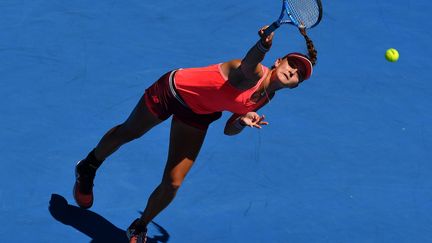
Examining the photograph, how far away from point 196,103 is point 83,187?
112 cm

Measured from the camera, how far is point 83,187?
5195 millimetres

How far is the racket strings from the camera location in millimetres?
4375

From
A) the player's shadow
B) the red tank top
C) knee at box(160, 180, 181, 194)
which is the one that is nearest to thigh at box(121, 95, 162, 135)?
the red tank top

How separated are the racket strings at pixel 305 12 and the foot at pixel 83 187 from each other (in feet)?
6.16

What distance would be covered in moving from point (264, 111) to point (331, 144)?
2.11 feet

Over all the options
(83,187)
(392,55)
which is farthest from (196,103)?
(392,55)

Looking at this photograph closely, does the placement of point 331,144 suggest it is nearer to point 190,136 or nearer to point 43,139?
point 190,136

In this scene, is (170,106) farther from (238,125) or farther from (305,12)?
(305,12)

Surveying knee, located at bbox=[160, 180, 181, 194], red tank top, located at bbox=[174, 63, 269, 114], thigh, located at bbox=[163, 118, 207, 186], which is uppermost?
red tank top, located at bbox=[174, 63, 269, 114]

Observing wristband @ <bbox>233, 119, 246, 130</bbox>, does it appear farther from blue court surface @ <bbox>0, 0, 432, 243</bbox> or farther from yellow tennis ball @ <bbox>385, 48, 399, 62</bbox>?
yellow tennis ball @ <bbox>385, 48, 399, 62</bbox>

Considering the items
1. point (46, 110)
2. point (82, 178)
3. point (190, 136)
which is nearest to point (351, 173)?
point (190, 136)

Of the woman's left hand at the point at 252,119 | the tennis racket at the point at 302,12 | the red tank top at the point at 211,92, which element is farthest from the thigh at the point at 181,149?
the tennis racket at the point at 302,12

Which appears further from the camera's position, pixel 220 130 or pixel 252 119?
pixel 220 130

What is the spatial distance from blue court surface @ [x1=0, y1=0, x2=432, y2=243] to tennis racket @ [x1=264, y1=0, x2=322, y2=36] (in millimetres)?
1668
